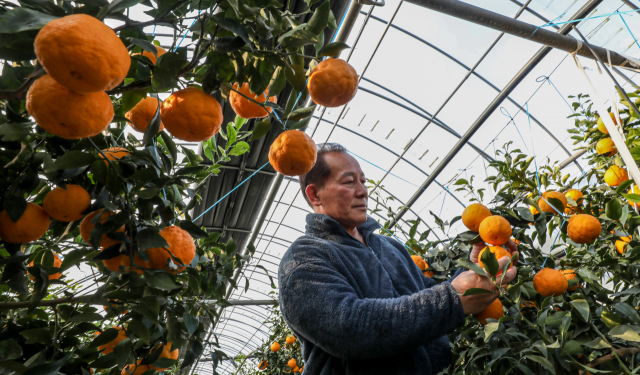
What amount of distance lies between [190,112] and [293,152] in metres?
0.30

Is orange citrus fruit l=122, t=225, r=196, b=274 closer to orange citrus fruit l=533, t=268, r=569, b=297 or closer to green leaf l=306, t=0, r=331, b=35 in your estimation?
green leaf l=306, t=0, r=331, b=35

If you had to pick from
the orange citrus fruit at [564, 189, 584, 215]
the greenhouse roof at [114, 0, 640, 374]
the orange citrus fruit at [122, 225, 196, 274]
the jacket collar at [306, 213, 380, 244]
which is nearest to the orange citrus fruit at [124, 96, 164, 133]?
the orange citrus fruit at [122, 225, 196, 274]

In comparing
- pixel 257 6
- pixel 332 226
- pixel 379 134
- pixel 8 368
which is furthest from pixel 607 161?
pixel 379 134

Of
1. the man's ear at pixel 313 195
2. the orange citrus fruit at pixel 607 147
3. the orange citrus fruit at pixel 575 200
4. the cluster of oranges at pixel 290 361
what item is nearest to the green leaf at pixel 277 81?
the man's ear at pixel 313 195

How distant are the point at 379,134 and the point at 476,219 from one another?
743cm

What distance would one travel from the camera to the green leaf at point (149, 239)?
895mm

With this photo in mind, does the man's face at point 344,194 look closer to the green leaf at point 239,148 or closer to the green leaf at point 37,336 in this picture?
the green leaf at point 239,148

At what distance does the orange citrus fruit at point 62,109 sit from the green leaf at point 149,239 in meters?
0.27

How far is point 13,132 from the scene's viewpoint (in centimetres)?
81

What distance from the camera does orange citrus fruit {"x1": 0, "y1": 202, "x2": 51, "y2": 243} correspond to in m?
0.87

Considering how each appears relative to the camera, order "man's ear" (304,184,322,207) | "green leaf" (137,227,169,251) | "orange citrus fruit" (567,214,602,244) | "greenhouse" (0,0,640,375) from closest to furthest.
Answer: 1. "greenhouse" (0,0,640,375)
2. "green leaf" (137,227,169,251)
3. "orange citrus fruit" (567,214,602,244)
4. "man's ear" (304,184,322,207)

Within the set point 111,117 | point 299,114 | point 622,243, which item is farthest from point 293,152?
point 622,243

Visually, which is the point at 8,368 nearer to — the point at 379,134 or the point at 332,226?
the point at 332,226

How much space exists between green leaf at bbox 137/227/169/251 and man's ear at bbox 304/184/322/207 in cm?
91
